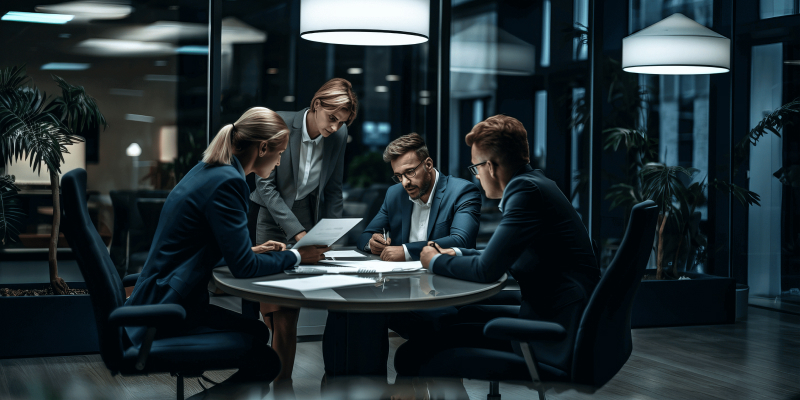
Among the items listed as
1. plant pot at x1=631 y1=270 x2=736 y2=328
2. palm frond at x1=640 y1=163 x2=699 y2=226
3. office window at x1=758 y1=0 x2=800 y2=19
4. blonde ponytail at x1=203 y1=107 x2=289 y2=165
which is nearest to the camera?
blonde ponytail at x1=203 y1=107 x2=289 y2=165

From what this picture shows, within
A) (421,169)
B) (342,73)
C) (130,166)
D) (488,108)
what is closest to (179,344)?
(421,169)

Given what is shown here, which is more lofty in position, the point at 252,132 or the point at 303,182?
the point at 252,132

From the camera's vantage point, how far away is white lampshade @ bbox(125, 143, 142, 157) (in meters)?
5.05

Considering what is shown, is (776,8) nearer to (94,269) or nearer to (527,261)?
(527,261)

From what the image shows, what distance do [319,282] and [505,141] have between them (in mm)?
817

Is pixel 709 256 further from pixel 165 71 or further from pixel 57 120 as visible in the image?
pixel 57 120

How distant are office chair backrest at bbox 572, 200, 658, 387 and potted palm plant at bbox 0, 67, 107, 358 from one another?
3.27 metres

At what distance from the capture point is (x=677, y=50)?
452cm

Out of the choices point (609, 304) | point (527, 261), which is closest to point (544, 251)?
point (527, 261)

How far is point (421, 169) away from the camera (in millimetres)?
3307

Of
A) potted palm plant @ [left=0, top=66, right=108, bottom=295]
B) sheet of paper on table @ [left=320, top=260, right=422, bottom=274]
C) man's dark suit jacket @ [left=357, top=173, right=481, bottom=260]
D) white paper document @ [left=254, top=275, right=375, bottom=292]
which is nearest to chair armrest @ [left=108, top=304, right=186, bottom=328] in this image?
white paper document @ [left=254, top=275, right=375, bottom=292]

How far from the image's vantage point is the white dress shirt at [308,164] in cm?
366

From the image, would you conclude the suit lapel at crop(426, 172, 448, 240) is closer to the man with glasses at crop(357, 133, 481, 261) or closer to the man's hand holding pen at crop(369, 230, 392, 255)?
the man with glasses at crop(357, 133, 481, 261)

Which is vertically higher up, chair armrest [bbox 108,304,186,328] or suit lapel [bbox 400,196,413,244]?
suit lapel [bbox 400,196,413,244]
